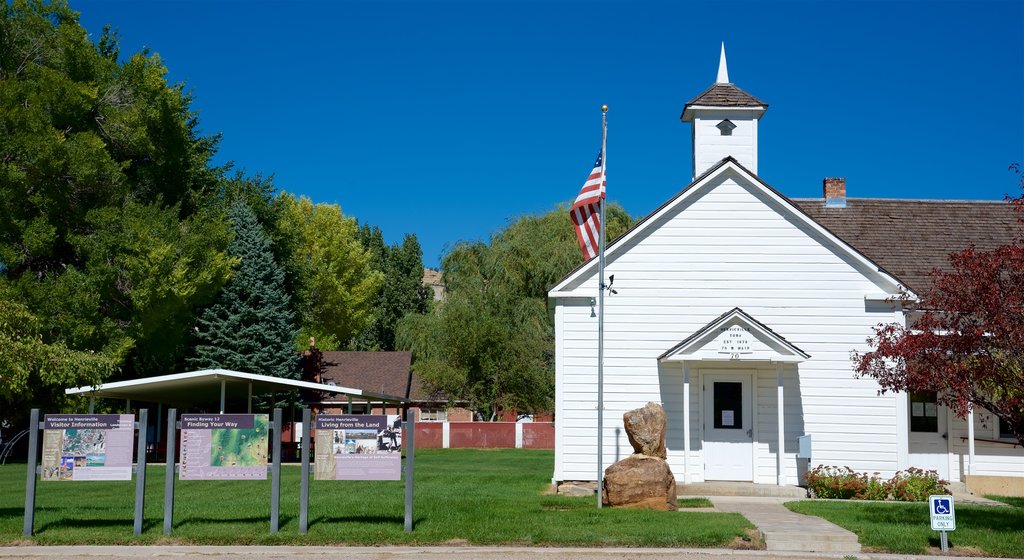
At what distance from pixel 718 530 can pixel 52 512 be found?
10.9m

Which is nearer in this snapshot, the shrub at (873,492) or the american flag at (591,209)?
the american flag at (591,209)

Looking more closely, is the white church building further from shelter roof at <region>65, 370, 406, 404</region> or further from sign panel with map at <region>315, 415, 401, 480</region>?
shelter roof at <region>65, 370, 406, 404</region>

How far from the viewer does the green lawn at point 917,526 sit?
13.1 m

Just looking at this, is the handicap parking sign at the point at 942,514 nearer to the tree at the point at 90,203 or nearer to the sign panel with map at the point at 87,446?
the sign panel with map at the point at 87,446

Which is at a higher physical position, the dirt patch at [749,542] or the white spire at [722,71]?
the white spire at [722,71]

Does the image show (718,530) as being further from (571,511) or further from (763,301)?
(763,301)

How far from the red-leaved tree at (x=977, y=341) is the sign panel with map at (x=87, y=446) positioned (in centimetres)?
1115

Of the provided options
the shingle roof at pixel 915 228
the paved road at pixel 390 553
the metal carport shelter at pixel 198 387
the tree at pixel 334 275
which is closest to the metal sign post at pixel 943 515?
the paved road at pixel 390 553

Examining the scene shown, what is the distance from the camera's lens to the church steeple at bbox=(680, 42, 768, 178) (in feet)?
77.0

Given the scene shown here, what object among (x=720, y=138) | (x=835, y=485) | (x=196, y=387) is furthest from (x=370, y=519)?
(x=196, y=387)

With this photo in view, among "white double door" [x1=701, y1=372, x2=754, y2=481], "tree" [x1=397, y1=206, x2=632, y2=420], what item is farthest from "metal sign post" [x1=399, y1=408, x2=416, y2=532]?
"tree" [x1=397, y1=206, x2=632, y2=420]

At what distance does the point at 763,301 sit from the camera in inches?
832

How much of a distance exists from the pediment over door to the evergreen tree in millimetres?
25193

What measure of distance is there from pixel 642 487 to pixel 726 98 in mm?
10907
